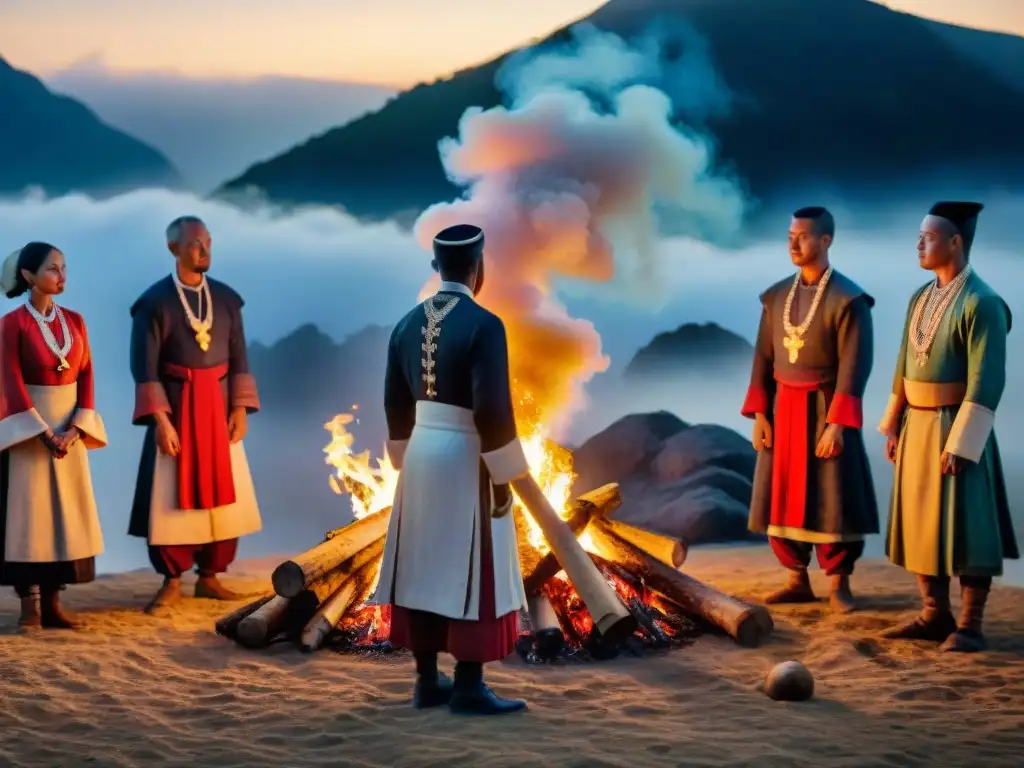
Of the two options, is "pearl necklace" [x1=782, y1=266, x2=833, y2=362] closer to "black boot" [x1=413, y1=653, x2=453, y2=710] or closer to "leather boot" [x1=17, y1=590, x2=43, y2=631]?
"black boot" [x1=413, y1=653, x2=453, y2=710]

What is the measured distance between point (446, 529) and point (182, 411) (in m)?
2.75

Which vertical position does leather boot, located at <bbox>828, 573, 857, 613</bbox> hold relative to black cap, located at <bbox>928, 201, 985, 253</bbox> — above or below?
below

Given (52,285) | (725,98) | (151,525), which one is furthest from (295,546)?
(725,98)

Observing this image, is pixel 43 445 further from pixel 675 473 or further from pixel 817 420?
pixel 675 473

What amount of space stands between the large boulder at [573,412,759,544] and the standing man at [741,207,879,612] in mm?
3008

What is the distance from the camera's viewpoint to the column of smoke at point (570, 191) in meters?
8.48

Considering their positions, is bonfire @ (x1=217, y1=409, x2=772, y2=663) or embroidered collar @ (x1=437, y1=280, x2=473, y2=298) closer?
embroidered collar @ (x1=437, y1=280, x2=473, y2=298)

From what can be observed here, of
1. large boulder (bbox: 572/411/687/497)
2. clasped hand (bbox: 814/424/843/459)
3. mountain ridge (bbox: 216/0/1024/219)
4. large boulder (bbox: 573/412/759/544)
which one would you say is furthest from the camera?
mountain ridge (bbox: 216/0/1024/219)

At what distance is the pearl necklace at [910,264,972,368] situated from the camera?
5.61 m

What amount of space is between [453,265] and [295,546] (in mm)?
6225

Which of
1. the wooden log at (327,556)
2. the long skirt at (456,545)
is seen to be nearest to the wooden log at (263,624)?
the wooden log at (327,556)

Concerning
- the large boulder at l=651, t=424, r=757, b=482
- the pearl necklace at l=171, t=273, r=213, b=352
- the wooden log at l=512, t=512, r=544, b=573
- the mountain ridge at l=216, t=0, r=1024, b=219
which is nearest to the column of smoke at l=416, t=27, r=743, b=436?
the mountain ridge at l=216, t=0, r=1024, b=219

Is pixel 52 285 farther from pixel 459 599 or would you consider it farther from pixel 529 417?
pixel 459 599

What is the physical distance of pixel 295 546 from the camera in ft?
33.7
